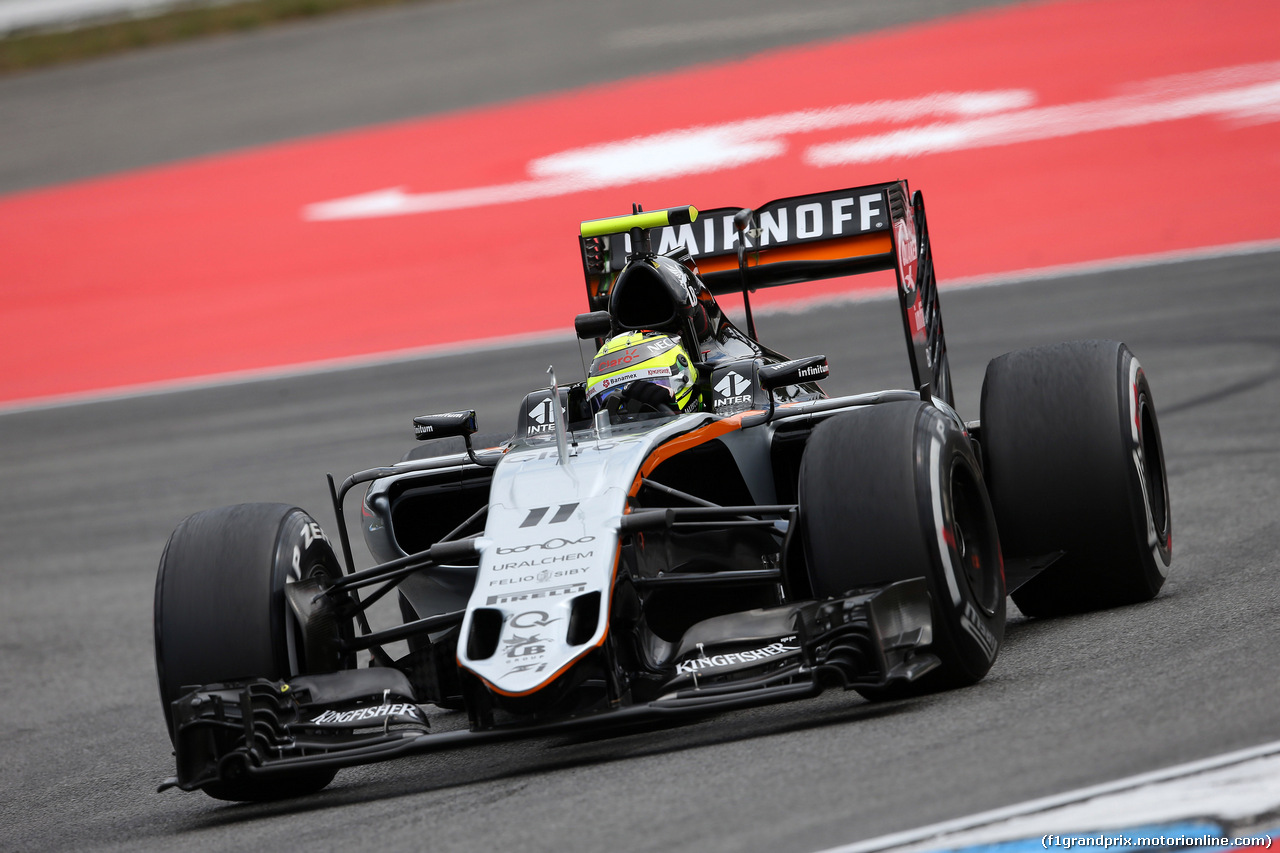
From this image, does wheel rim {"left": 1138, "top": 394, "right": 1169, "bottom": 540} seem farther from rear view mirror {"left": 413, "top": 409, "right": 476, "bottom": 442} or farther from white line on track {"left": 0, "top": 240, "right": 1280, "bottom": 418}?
white line on track {"left": 0, "top": 240, "right": 1280, "bottom": 418}

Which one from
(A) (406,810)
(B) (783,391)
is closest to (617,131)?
(B) (783,391)

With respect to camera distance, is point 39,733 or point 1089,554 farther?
point 39,733

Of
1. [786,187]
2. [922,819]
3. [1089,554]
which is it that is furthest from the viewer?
[786,187]

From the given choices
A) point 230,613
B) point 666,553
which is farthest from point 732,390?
point 230,613

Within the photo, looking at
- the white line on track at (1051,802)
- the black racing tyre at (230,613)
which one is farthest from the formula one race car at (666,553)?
the white line on track at (1051,802)

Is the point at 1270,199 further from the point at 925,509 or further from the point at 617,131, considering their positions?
the point at 925,509

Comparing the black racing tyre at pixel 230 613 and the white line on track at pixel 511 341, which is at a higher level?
the white line on track at pixel 511 341

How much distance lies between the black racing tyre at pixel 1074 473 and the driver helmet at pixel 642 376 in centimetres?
132

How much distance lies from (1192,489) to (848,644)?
5164 mm

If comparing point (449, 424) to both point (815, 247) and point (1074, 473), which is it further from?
point (1074, 473)

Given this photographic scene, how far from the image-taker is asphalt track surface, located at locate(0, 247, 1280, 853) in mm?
4457

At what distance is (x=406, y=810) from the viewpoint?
201 inches

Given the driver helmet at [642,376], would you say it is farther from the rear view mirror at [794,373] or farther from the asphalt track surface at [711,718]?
the asphalt track surface at [711,718]

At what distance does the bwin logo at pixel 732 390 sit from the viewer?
6961mm
